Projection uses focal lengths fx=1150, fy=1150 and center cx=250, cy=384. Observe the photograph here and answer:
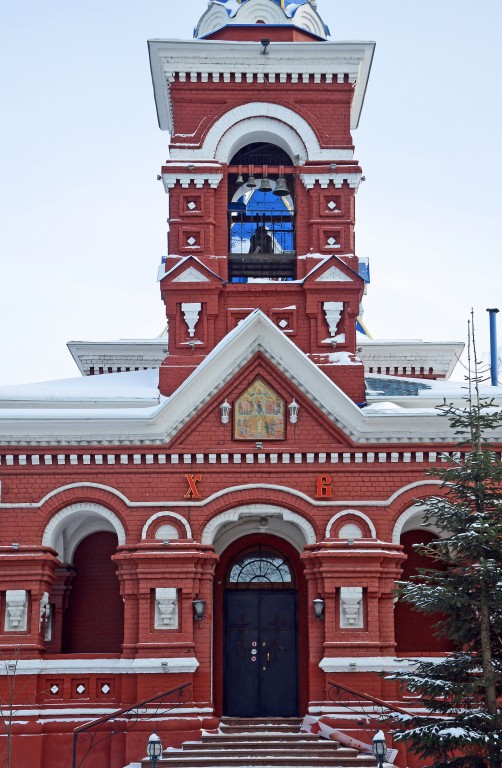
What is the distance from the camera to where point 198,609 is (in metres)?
19.2

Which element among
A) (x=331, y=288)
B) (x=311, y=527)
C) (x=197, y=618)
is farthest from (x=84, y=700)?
(x=331, y=288)

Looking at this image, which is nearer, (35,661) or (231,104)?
(35,661)

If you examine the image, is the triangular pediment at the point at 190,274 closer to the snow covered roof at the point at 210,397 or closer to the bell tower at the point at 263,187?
the bell tower at the point at 263,187

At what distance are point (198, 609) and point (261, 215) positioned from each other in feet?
26.9

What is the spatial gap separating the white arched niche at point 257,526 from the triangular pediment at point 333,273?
451 centimetres

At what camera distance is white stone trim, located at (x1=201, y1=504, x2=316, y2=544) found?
19719mm

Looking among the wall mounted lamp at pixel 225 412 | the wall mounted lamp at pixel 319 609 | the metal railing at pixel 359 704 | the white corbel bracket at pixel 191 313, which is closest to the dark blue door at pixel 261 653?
the wall mounted lamp at pixel 319 609

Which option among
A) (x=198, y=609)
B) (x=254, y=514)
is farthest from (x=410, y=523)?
(x=198, y=609)

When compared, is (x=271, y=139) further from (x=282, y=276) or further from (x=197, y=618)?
(x=197, y=618)

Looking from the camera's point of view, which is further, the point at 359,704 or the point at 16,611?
the point at 16,611

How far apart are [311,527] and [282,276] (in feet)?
17.4

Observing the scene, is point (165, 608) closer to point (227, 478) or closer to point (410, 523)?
point (227, 478)

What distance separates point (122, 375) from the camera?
76.6 ft

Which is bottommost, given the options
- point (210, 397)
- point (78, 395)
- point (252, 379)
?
point (210, 397)
